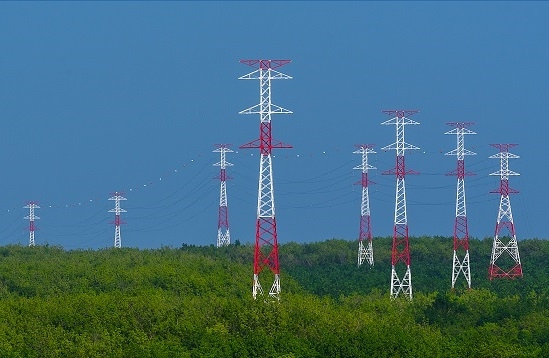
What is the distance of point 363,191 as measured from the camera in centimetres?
10212

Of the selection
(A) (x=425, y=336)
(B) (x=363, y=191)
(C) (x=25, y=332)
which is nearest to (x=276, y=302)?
(A) (x=425, y=336)

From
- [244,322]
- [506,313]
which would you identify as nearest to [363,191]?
[506,313]

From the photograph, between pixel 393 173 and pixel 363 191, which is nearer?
pixel 393 173

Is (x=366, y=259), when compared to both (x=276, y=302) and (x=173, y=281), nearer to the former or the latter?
(x=173, y=281)

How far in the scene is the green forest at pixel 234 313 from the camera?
2613 inches

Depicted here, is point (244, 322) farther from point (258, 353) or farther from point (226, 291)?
point (226, 291)

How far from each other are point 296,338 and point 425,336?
5.27 m

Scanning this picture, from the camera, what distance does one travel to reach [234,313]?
71438mm

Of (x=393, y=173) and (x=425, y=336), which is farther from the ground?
(x=393, y=173)

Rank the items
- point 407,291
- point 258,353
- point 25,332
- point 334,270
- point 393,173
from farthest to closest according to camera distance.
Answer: point 334,270 < point 407,291 < point 393,173 < point 25,332 < point 258,353

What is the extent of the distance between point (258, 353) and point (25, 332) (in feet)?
34.1

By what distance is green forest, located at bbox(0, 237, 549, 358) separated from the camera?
66.4m

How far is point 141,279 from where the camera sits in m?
95.1

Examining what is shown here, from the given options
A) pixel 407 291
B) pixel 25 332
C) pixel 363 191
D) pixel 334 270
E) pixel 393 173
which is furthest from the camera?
Result: pixel 334 270
